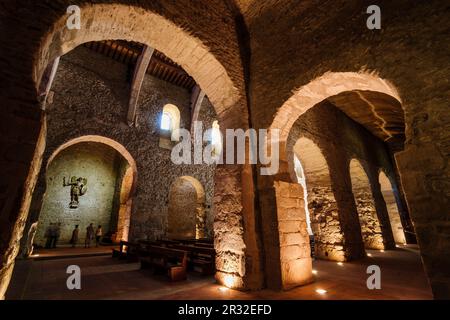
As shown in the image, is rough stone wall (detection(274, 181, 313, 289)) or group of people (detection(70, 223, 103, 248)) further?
group of people (detection(70, 223, 103, 248))

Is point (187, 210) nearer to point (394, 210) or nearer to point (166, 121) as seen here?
point (166, 121)

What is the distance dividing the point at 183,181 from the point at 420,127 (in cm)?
1079

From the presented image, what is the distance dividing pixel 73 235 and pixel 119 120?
6981 mm

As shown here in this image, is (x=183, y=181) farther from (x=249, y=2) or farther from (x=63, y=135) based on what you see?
(x=249, y=2)

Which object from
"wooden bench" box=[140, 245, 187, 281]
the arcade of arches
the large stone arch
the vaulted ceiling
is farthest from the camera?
the vaulted ceiling

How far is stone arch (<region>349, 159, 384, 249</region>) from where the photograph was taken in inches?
346

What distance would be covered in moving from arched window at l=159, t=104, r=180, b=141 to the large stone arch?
641cm

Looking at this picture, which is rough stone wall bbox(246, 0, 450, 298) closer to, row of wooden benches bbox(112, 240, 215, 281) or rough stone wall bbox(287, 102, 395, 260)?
rough stone wall bbox(287, 102, 395, 260)

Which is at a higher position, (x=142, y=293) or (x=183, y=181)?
(x=183, y=181)

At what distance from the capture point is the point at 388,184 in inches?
453

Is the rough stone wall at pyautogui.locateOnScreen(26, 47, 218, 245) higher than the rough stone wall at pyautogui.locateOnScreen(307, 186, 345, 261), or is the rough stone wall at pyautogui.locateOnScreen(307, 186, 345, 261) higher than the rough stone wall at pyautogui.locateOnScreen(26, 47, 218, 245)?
the rough stone wall at pyautogui.locateOnScreen(26, 47, 218, 245)

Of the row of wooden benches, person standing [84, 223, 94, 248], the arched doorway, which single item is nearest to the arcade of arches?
the row of wooden benches
